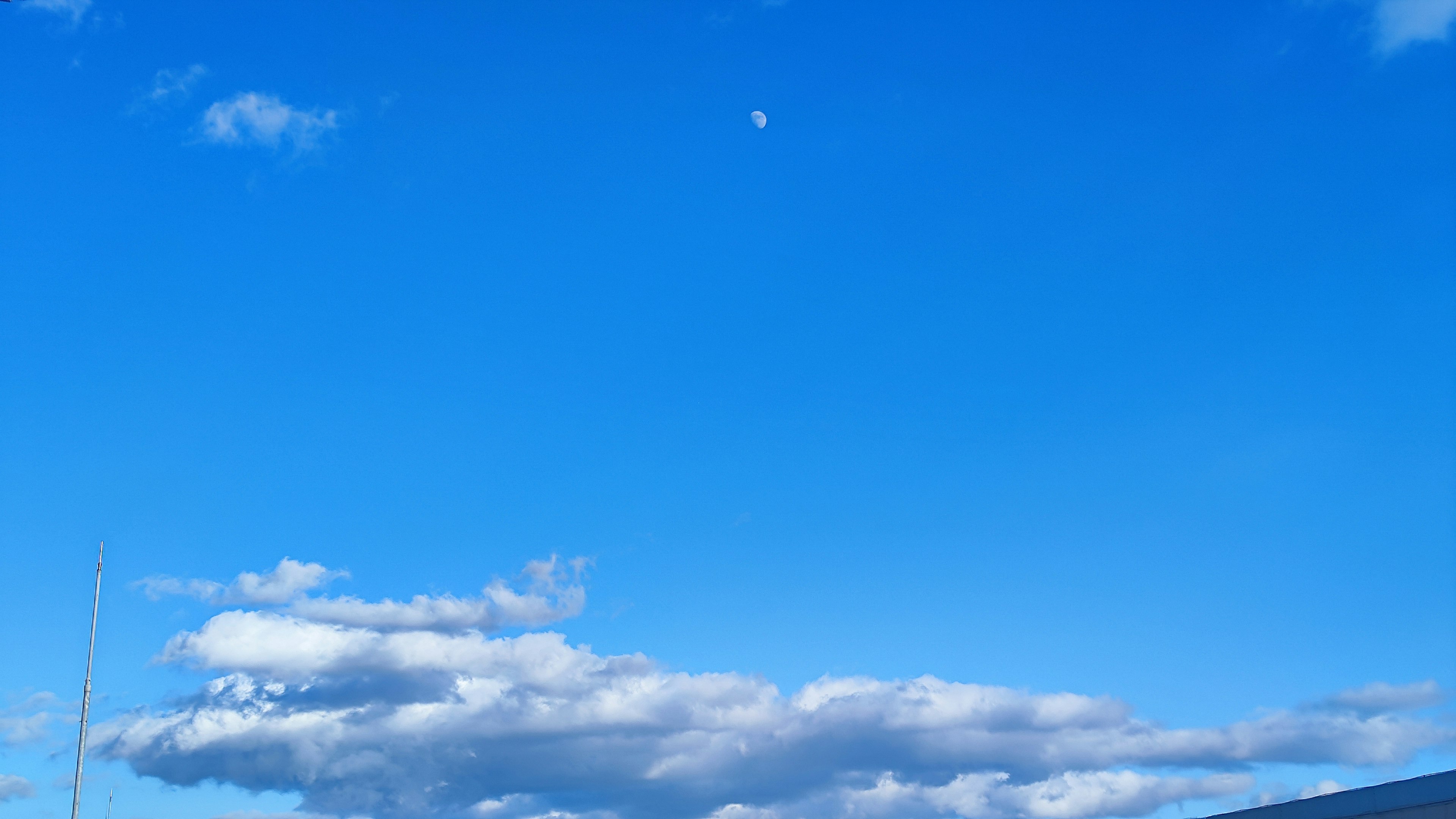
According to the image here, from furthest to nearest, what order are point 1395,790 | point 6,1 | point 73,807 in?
point 73,807 → point 1395,790 → point 6,1

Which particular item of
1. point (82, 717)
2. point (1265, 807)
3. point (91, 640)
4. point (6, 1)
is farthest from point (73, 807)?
point (1265, 807)

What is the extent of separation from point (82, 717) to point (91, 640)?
4.22m

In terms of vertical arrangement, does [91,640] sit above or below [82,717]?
above

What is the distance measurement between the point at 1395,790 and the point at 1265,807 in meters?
10.6

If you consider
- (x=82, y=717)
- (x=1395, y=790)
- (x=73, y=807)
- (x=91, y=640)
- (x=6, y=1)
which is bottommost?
(x=1395, y=790)

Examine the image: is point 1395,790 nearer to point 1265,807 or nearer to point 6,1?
point 1265,807

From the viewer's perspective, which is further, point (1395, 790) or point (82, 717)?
point (82, 717)

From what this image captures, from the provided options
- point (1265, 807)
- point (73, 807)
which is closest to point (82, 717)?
point (73, 807)

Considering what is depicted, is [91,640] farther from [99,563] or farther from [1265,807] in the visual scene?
[1265,807]

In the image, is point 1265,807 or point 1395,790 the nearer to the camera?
point 1395,790

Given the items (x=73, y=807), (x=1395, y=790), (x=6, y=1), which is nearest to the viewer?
(x=6, y=1)

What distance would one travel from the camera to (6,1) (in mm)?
45812

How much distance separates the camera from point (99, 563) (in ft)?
200

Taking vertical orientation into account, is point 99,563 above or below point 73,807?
above
